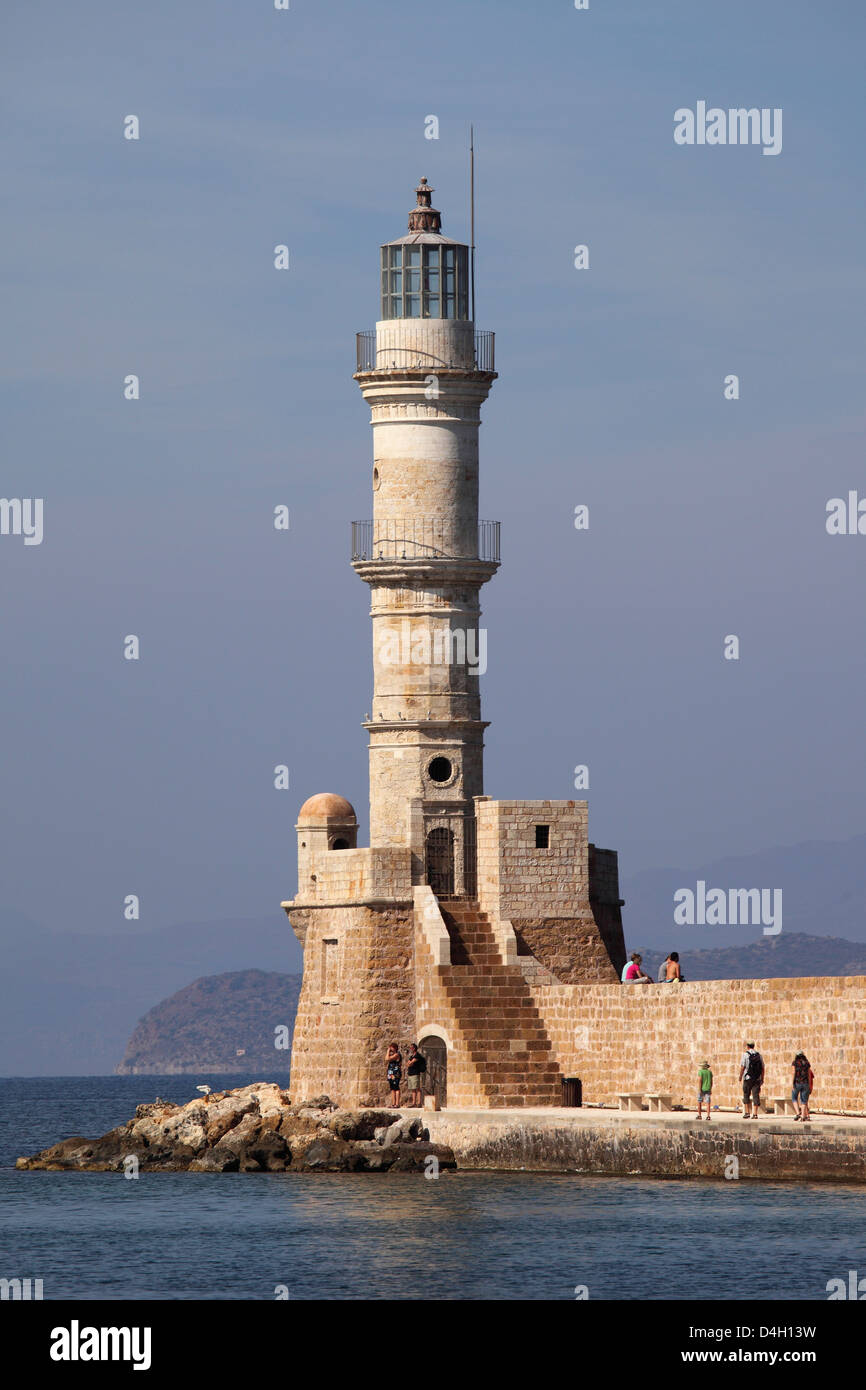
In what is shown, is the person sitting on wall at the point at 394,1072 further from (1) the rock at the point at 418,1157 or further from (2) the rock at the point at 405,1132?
(1) the rock at the point at 418,1157

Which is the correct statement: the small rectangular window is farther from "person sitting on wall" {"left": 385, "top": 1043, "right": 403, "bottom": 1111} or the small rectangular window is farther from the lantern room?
the lantern room

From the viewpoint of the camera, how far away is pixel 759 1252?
98.4 feet

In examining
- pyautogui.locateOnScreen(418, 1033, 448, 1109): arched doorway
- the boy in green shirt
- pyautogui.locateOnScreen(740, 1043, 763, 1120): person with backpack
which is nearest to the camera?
pyautogui.locateOnScreen(740, 1043, 763, 1120): person with backpack

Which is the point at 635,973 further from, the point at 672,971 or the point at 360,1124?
the point at 360,1124

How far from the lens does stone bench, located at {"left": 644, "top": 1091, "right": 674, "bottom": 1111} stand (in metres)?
38.3

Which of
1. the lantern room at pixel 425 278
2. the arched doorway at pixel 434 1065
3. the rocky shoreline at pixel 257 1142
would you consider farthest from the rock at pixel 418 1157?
the lantern room at pixel 425 278

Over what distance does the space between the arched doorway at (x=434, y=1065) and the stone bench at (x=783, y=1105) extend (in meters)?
7.47

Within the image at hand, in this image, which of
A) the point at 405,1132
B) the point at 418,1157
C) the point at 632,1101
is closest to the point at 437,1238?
the point at 632,1101

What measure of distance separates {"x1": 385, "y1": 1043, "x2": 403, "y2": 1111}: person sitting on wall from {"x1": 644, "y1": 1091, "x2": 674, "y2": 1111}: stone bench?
488 cm

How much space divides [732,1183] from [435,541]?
1333 centimetres
